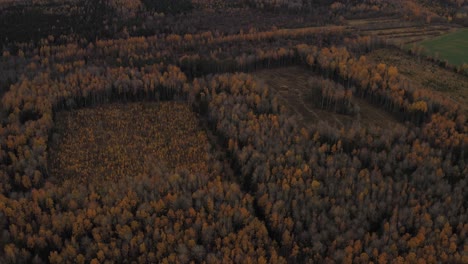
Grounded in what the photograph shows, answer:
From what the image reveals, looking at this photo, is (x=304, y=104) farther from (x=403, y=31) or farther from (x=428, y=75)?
(x=403, y=31)

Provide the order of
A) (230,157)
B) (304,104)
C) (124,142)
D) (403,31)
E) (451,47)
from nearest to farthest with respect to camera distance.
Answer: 1. (230,157)
2. (124,142)
3. (304,104)
4. (451,47)
5. (403,31)

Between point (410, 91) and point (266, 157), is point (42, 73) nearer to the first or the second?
point (266, 157)

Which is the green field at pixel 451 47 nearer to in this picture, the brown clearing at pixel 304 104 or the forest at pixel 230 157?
the forest at pixel 230 157

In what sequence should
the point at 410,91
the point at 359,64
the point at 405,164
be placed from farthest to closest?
the point at 359,64 → the point at 410,91 → the point at 405,164

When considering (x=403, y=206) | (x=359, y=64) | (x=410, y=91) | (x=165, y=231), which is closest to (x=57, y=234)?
(x=165, y=231)

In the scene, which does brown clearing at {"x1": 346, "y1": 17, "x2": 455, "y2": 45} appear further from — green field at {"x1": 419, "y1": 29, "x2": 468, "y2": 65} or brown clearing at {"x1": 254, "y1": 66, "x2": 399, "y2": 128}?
brown clearing at {"x1": 254, "y1": 66, "x2": 399, "y2": 128}

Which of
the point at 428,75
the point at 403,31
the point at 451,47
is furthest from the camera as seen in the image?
the point at 403,31

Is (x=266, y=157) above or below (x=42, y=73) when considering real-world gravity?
below

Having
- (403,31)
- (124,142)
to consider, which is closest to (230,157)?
(124,142)
